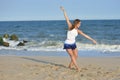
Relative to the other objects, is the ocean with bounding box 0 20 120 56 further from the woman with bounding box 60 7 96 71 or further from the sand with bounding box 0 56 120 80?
the woman with bounding box 60 7 96 71

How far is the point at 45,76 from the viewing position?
9414 mm

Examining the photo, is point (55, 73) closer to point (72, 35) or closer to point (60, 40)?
point (72, 35)

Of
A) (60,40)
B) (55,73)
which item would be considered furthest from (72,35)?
(60,40)

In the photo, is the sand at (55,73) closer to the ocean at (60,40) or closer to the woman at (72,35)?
the woman at (72,35)

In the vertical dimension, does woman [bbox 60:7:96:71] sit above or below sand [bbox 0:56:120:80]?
above

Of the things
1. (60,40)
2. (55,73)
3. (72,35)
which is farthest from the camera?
(60,40)

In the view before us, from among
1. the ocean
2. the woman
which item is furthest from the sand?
the ocean

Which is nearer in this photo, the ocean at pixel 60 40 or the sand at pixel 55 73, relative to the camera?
the sand at pixel 55 73

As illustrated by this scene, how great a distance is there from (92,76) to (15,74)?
7.31 ft

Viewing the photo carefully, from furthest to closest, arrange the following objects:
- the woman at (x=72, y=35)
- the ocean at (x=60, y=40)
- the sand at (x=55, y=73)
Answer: the ocean at (x=60, y=40) → the woman at (x=72, y=35) → the sand at (x=55, y=73)

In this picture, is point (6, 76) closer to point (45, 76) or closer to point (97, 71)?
point (45, 76)

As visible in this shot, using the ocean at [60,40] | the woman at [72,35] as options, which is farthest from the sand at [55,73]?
the ocean at [60,40]

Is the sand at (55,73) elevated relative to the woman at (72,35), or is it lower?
lower

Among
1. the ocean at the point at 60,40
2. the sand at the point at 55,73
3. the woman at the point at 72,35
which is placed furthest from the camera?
the ocean at the point at 60,40
